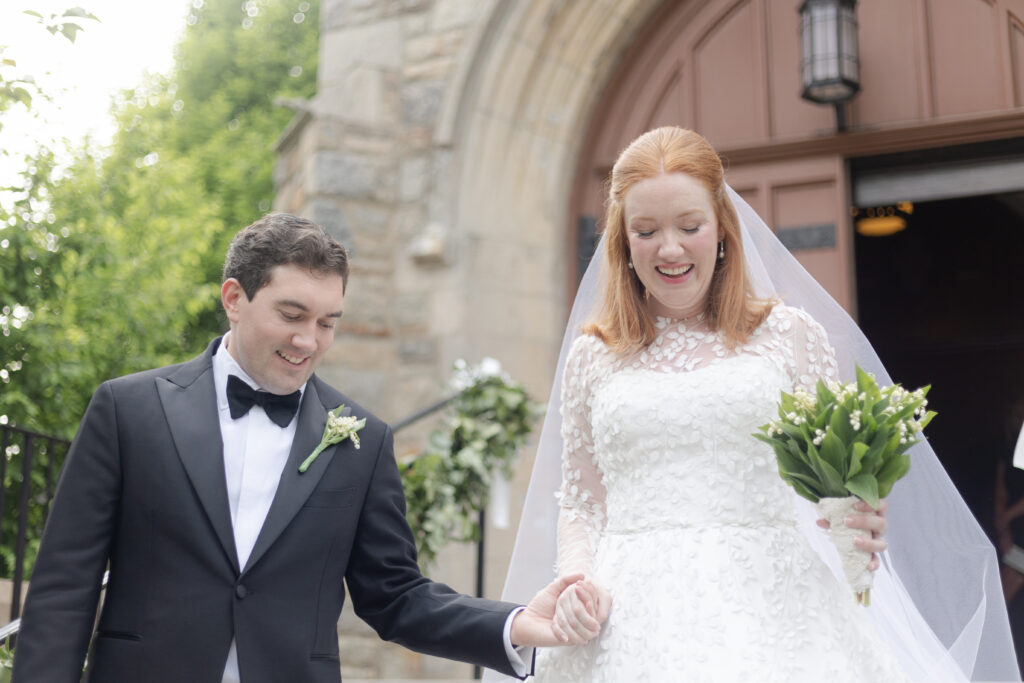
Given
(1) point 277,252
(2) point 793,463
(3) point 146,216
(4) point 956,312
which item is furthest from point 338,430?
(3) point 146,216

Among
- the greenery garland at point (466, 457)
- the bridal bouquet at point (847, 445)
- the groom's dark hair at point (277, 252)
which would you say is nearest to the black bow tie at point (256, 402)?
the groom's dark hair at point (277, 252)

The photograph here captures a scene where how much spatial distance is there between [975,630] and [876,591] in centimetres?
35

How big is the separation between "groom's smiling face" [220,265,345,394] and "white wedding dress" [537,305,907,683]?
73 cm

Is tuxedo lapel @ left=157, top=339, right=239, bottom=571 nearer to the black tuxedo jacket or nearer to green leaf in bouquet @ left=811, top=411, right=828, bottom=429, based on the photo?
the black tuxedo jacket

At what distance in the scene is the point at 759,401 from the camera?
252 cm

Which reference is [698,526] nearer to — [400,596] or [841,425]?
[841,425]

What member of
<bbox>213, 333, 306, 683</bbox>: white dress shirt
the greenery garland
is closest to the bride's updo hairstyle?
<bbox>213, 333, 306, 683</bbox>: white dress shirt

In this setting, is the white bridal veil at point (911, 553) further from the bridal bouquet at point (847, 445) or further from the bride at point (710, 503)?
the bridal bouquet at point (847, 445)

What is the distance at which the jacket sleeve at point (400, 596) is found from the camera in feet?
8.63

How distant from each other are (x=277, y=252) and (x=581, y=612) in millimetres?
1098

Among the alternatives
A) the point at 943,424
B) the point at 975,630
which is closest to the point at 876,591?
the point at 975,630

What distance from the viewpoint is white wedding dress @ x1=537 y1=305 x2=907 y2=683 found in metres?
2.31

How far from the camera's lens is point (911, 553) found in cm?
290

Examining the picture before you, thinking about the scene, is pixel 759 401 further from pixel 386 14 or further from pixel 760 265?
pixel 386 14
